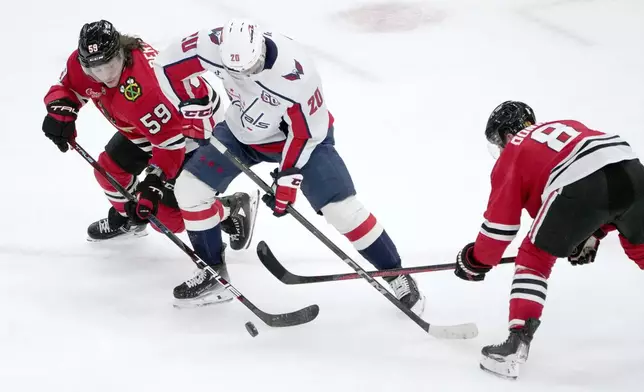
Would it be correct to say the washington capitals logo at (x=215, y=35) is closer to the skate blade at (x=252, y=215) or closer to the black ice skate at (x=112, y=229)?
the skate blade at (x=252, y=215)

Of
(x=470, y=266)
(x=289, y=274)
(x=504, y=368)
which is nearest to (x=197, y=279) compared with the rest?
(x=289, y=274)

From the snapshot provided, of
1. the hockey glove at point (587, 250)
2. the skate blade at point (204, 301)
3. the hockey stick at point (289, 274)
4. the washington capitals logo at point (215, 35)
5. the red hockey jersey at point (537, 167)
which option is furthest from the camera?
the skate blade at point (204, 301)

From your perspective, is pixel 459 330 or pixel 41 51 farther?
pixel 41 51

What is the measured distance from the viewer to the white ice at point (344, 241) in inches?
Result: 111

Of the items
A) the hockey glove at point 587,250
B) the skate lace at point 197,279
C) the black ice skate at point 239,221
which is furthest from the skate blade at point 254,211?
the hockey glove at point 587,250

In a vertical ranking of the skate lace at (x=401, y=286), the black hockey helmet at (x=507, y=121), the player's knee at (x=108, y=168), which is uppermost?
the black hockey helmet at (x=507, y=121)

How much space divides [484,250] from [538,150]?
→ 347mm

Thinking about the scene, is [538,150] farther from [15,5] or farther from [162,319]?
[15,5]

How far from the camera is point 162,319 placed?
10.3 ft

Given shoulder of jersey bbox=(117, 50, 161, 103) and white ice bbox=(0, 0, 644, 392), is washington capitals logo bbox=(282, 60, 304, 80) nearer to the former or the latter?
shoulder of jersey bbox=(117, 50, 161, 103)

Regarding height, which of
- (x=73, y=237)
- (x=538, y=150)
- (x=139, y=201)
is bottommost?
(x=73, y=237)

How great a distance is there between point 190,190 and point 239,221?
0.52 m

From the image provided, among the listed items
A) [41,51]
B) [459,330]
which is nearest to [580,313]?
[459,330]

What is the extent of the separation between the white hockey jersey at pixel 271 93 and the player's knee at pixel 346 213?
20 centimetres
